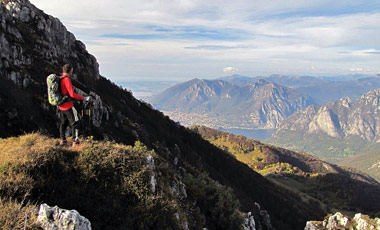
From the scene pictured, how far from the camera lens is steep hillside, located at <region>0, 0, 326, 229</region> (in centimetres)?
2933

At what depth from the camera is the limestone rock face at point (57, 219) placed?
26.7 ft

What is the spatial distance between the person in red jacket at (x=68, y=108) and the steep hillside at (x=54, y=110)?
69 centimetres

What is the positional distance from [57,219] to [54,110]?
1209 inches

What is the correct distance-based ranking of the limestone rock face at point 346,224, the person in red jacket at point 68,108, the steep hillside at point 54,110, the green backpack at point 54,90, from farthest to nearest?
1. the limestone rock face at point 346,224
2. the steep hillside at point 54,110
3. the person in red jacket at point 68,108
4. the green backpack at point 54,90

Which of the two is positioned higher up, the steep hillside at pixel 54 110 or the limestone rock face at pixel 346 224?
the steep hillside at pixel 54 110

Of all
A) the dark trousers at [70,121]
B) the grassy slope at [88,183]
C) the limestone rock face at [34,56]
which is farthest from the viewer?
Answer: the limestone rock face at [34,56]

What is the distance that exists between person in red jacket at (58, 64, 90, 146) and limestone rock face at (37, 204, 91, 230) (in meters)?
4.17

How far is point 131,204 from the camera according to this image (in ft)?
36.7

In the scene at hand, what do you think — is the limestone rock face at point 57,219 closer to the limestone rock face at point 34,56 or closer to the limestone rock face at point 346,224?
the limestone rock face at point 34,56

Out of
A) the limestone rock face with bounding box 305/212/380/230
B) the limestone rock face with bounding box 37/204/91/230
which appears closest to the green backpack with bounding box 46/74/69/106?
the limestone rock face with bounding box 37/204/91/230

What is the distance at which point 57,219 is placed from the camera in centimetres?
834

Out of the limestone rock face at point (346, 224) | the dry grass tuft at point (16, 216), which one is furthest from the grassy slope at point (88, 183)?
the limestone rock face at point (346, 224)

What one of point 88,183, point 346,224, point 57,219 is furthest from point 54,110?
point 346,224

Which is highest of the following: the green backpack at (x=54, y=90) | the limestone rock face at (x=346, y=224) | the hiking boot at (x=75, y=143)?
the green backpack at (x=54, y=90)
